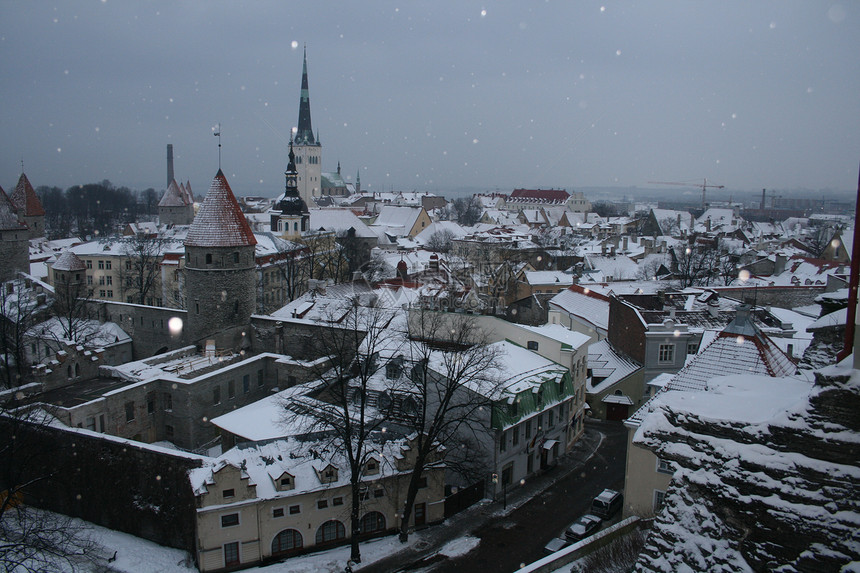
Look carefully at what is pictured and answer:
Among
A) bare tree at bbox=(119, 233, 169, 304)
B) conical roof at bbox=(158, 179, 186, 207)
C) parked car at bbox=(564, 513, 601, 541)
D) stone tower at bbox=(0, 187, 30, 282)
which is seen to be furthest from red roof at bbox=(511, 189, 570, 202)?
parked car at bbox=(564, 513, 601, 541)

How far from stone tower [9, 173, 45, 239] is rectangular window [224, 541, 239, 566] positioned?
50.2 meters

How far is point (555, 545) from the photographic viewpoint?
57.0 ft

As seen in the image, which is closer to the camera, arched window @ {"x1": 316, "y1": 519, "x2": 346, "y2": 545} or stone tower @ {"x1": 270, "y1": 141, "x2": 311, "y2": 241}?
arched window @ {"x1": 316, "y1": 519, "x2": 346, "y2": 545}

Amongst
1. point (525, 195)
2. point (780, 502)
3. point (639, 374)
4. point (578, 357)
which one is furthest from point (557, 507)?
point (525, 195)

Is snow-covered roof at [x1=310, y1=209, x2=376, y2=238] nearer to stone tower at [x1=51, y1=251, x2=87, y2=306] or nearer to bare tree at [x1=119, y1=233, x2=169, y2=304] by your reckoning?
bare tree at [x1=119, y1=233, x2=169, y2=304]

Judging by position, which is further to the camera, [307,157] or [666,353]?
[307,157]

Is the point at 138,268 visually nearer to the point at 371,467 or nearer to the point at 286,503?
the point at 286,503

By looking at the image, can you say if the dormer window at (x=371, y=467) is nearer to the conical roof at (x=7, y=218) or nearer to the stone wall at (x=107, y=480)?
the stone wall at (x=107, y=480)

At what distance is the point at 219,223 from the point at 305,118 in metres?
87.4

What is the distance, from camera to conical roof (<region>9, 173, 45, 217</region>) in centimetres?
5671

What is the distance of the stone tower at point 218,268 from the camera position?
28.2 meters

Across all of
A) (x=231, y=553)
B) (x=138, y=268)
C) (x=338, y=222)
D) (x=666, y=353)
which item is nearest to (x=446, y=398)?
(x=231, y=553)

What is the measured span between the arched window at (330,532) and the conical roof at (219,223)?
47.2ft

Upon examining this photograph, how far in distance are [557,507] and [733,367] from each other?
8851 millimetres
